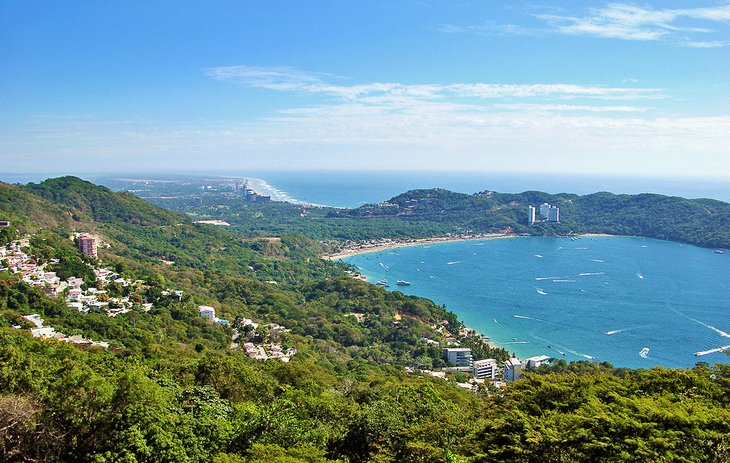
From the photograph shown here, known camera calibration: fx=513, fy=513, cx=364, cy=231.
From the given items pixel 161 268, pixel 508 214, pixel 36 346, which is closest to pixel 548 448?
pixel 36 346

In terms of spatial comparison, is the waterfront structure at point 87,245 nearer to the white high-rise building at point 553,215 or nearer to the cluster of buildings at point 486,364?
the cluster of buildings at point 486,364

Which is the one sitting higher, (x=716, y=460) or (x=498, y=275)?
(x=716, y=460)

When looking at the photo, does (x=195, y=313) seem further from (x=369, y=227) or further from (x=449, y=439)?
(x=369, y=227)

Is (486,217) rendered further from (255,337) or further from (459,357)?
(255,337)

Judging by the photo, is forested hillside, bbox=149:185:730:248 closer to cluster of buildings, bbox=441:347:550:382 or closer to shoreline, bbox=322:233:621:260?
shoreline, bbox=322:233:621:260

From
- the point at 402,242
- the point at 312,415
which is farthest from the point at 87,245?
the point at 402,242

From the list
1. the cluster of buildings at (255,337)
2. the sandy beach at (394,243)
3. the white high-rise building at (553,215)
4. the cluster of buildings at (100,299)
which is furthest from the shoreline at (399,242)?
the cluster of buildings at (100,299)

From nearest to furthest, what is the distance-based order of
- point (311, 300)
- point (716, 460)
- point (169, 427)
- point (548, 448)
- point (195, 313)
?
point (716, 460) < point (548, 448) < point (169, 427) < point (195, 313) < point (311, 300)
